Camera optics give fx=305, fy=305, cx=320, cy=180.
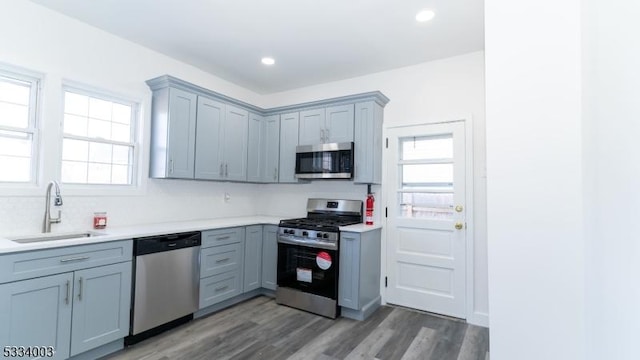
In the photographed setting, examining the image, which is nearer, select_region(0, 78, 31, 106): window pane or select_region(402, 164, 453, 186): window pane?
select_region(0, 78, 31, 106): window pane

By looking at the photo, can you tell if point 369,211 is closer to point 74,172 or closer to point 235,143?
point 235,143

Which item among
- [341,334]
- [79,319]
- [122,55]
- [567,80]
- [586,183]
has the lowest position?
[341,334]

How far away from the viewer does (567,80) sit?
1.07 m

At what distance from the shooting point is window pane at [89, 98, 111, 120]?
2938 millimetres

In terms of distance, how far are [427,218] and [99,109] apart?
11.7ft

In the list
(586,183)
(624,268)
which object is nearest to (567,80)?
(586,183)

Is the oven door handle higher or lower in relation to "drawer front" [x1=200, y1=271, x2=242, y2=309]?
higher

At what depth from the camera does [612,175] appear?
0.81 metres

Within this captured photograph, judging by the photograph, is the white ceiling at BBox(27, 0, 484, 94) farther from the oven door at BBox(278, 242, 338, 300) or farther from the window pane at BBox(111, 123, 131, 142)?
the oven door at BBox(278, 242, 338, 300)

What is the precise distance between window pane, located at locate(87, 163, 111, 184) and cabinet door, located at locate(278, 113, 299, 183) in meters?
1.91

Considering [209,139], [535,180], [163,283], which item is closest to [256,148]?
[209,139]

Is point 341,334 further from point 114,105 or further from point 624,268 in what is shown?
point 114,105

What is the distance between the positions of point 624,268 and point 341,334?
2.43 m

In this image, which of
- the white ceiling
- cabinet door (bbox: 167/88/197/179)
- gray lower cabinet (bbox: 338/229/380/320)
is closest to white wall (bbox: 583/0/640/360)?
the white ceiling
